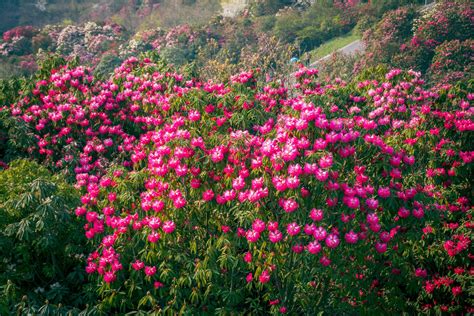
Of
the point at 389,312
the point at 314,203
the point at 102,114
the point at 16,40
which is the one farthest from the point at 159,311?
the point at 16,40

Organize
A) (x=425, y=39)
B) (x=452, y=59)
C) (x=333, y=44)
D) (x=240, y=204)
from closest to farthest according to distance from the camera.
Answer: (x=240, y=204), (x=452, y=59), (x=425, y=39), (x=333, y=44)

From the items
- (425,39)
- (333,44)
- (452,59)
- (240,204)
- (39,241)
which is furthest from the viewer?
(333,44)

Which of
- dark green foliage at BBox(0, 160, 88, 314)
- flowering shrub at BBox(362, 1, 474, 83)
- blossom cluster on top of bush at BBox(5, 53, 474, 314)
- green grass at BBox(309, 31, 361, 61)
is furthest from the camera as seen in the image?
green grass at BBox(309, 31, 361, 61)

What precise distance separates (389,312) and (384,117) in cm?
331

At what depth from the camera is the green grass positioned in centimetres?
2980

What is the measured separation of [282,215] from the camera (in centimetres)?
553

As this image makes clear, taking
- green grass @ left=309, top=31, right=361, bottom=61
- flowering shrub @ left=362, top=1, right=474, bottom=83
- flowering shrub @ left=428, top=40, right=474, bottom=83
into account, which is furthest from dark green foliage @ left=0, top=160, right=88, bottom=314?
green grass @ left=309, top=31, right=361, bottom=61

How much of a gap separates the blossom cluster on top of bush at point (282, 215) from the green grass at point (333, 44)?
74.3 ft

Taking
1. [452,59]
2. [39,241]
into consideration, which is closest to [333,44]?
[452,59]

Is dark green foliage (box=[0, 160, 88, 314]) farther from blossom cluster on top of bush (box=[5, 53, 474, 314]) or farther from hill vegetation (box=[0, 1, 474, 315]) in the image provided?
blossom cluster on top of bush (box=[5, 53, 474, 314])

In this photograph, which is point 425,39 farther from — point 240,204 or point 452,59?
point 240,204

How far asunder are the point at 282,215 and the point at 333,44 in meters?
27.0

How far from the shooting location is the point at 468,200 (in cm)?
771

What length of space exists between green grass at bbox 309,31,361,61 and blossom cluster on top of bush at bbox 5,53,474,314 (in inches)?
891
